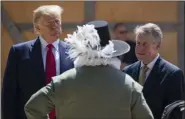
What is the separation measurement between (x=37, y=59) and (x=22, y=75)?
137 mm

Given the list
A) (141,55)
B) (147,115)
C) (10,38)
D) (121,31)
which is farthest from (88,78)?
(10,38)

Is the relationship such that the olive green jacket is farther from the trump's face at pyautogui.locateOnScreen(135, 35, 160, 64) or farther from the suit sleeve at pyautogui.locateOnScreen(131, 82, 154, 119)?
the trump's face at pyautogui.locateOnScreen(135, 35, 160, 64)

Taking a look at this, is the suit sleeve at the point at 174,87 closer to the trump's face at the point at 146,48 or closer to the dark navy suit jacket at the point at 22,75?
the trump's face at the point at 146,48

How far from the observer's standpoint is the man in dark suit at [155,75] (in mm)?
3188

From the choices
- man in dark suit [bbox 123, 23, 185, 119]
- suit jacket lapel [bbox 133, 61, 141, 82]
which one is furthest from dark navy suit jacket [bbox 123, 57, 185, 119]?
suit jacket lapel [bbox 133, 61, 141, 82]

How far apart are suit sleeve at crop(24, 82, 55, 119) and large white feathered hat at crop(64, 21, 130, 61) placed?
0.22 meters

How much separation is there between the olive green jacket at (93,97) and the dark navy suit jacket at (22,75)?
29.8 inches

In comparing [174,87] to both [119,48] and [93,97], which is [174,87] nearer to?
[119,48]

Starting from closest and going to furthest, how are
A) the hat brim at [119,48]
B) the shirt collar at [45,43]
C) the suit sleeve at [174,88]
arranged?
the hat brim at [119,48] < the suit sleeve at [174,88] < the shirt collar at [45,43]

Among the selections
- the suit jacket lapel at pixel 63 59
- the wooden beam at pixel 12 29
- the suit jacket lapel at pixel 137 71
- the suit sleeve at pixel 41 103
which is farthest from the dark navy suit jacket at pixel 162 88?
the wooden beam at pixel 12 29

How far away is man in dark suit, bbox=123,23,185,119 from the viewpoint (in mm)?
3188

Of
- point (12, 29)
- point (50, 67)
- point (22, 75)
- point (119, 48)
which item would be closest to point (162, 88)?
point (119, 48)

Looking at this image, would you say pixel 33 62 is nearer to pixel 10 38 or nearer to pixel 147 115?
pixel 147 115

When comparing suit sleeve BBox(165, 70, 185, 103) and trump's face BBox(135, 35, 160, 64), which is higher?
trump's face BBox(135, 35, 160, 64)
